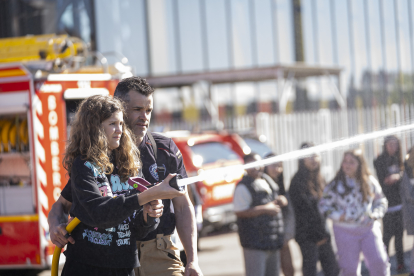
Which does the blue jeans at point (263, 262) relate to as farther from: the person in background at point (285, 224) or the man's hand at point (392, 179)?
the man's hand at point (392, 179)

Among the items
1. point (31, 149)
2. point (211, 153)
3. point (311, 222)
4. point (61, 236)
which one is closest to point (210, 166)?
point (211, 153)

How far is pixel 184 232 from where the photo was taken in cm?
271

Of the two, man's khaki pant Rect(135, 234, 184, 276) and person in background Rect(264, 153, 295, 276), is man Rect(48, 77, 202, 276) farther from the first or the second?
person in background Rect(264, 153, 295, 276)

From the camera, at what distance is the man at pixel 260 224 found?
127 inches

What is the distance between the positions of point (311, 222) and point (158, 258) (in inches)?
36.0

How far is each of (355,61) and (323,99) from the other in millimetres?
2322

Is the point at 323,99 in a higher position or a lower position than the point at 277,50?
lower

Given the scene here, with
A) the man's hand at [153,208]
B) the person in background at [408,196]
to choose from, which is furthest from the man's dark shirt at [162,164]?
the person in background at [408,196]

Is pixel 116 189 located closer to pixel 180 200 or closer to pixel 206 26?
pixel 180 200

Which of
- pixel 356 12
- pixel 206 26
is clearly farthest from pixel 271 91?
pixel 356 12

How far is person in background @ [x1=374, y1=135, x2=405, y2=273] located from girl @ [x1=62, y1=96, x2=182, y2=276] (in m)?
1.36

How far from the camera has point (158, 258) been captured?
105 inches

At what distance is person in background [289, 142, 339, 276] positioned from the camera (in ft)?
9.93

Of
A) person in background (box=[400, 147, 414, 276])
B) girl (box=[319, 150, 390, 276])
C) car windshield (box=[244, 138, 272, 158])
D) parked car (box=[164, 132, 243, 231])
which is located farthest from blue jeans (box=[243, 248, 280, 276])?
car windshield (box=[244, 138, 272, 158])
